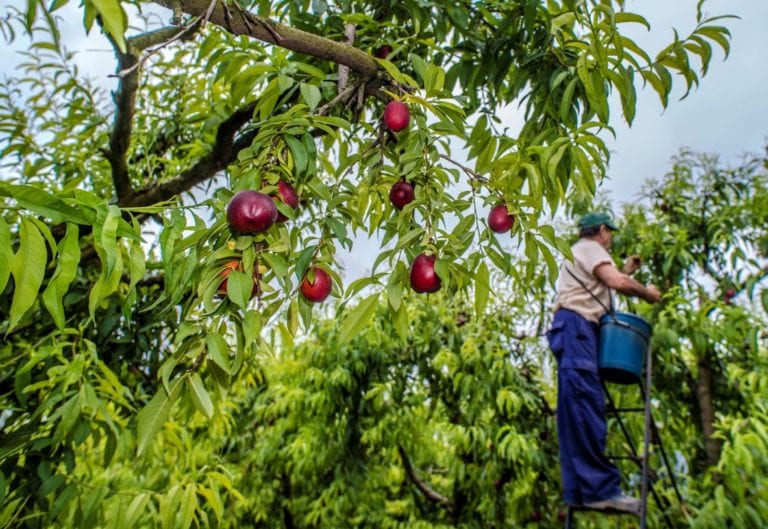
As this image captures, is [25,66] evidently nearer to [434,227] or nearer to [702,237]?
[434,227]

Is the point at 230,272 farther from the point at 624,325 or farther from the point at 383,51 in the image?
the point at 624,325

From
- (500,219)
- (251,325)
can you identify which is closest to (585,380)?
(500,219)

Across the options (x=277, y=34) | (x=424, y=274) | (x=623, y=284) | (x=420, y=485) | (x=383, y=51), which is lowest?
(x=420, y=485)

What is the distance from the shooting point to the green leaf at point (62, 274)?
63cm

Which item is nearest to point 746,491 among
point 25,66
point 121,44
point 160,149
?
point 121,44

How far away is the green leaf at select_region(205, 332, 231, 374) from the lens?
27.6 inches

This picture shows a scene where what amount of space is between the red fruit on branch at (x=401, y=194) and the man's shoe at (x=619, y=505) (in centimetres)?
161

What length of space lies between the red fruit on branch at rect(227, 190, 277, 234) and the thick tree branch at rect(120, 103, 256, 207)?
0.90m

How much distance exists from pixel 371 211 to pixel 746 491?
1901 millimetres

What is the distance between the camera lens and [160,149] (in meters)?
2.28

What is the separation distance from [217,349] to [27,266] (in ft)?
0.76

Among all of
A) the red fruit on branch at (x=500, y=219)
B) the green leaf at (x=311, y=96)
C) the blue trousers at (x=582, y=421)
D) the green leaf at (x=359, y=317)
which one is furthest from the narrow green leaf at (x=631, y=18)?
the blue trousers at (x=582, y=421)

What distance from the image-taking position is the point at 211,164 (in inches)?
69.6

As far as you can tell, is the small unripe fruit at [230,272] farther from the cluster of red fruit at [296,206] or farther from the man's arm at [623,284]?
the man's arm at [623,284]
